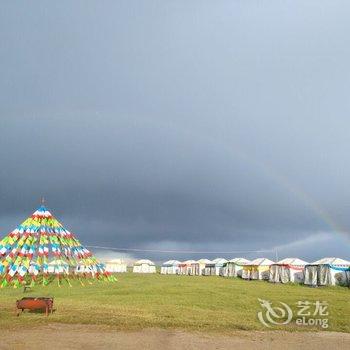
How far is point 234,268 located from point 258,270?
12025mm

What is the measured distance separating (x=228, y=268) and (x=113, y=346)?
73.1 meters

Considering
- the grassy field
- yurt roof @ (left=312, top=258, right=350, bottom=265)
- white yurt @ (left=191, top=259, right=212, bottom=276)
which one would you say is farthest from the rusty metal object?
white yurt @ (left=191, top=259, right=212, bottom=276)

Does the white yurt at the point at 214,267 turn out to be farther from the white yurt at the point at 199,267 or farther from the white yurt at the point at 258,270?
the white yurt at the point at 258,270

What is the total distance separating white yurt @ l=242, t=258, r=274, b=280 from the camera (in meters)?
69.9

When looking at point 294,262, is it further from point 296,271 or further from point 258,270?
point 258,270

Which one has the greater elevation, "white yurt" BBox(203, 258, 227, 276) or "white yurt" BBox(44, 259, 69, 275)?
"white yurt" BBox(203, 258, 227, 276)

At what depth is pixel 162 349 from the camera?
13.4 metres

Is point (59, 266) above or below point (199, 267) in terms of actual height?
below

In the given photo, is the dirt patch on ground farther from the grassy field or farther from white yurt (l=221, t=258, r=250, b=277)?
white yurt (l=221, t=258, r=250, b=277)

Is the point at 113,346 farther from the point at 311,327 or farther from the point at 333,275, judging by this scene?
the point at 333,275

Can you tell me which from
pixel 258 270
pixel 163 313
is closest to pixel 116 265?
pixel 258 270

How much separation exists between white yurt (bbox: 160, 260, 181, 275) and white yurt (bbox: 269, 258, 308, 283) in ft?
187

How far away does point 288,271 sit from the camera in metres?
60.2

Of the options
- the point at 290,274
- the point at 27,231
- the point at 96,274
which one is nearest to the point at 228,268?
the point at 290,274
